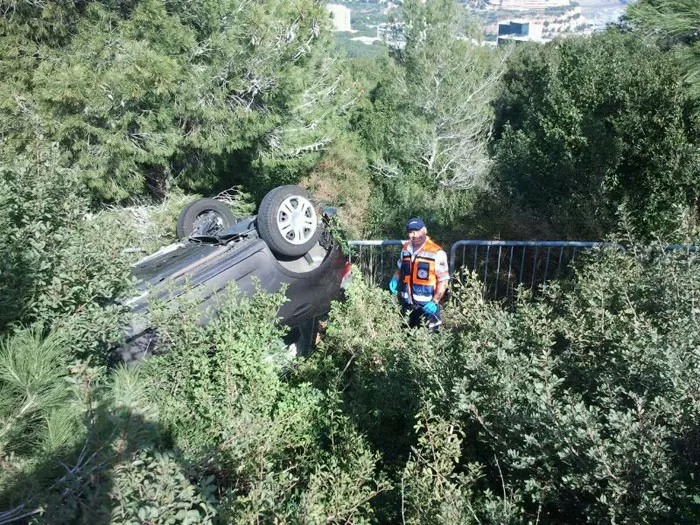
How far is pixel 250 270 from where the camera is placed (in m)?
4.80

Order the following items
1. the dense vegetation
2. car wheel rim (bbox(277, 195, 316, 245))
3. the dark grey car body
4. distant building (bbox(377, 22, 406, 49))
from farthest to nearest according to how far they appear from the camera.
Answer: distant building (bbox(377, 22, 406, 49)) < car wheel rim (bbox(277, 195, 316, 245)) < the dark grey car body < the dense vegetation

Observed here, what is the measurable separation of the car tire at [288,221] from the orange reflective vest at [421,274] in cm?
91

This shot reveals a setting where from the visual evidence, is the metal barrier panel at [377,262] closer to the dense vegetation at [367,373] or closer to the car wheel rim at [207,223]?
the dense vegetation at [367,373]

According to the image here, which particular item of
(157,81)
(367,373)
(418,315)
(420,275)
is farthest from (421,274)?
(157,81)

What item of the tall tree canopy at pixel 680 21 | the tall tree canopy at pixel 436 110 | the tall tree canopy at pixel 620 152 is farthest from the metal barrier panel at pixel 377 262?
the tall tree canopy at pixel 436 110

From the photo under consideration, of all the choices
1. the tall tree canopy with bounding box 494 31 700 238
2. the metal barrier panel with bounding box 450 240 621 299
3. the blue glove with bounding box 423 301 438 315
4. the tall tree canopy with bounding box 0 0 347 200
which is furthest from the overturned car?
the tall tree canopy with bounding box 494 31 700 238

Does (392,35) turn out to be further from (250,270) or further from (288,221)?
(250,270)

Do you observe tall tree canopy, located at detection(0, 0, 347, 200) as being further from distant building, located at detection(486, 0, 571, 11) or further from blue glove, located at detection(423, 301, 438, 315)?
distant building, located at detection(486, 0, 571, 11)

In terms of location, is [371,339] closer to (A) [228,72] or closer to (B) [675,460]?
(B) [675,460]

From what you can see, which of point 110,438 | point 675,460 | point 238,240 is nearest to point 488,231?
point 238,240

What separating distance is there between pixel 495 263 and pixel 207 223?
354 centimetres

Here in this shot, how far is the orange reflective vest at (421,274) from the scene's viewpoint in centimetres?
518

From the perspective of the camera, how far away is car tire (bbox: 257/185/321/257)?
16.3ft

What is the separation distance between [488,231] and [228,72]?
4.88m
